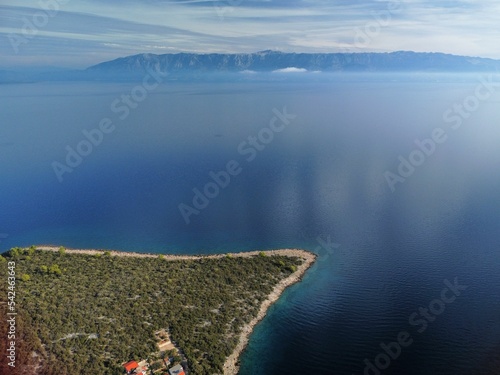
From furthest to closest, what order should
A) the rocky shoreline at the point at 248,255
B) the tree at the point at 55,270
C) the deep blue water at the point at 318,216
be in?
the tree at the point at 55,270
the deep blue water at the point at 318,216
the rocky shoreline at the point at 248,255

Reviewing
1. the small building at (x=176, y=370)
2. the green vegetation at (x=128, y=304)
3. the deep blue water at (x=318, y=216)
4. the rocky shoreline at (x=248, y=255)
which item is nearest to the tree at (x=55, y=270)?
the green vegetation at (x=128, y=304)

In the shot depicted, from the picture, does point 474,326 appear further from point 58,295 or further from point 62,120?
point 62,120

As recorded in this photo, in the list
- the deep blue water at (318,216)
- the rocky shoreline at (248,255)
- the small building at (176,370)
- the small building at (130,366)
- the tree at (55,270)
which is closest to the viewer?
the small building at (130,366)

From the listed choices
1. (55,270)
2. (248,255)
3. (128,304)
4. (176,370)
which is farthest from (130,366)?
(248,255)

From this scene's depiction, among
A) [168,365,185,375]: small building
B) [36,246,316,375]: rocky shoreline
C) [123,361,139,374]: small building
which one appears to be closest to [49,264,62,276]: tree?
[36,246,316,375]: rocky shoreline

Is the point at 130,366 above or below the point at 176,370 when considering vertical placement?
above

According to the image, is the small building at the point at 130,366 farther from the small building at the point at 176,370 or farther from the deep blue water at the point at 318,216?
the deep blue water at the point at 318,216

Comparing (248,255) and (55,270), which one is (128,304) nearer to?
(55,270)
